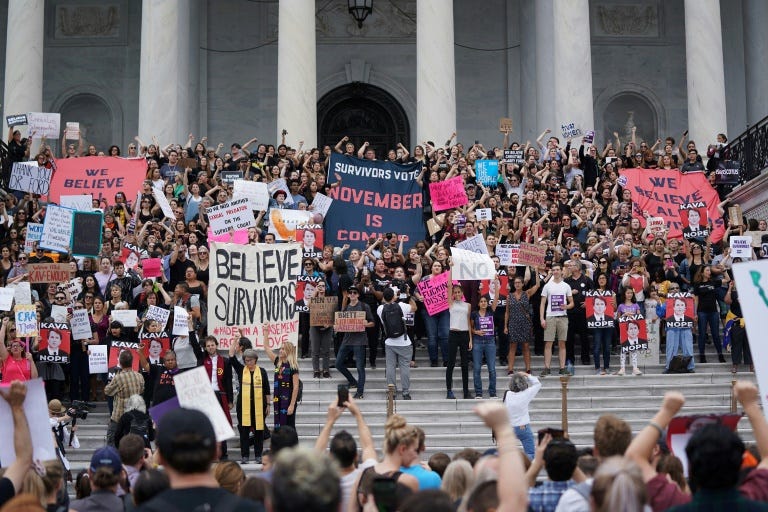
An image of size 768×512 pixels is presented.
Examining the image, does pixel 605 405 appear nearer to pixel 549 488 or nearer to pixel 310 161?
pixel 310 161

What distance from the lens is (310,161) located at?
26.8m

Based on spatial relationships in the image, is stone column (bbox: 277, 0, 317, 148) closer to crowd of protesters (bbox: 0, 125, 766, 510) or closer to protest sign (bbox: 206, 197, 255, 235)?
crowd of protesters (bbox: 0, 125, 766, 510)

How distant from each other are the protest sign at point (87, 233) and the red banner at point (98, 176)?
3.90 metres

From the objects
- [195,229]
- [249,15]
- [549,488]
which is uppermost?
[249,15]

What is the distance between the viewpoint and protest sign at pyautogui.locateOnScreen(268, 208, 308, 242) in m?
24.1

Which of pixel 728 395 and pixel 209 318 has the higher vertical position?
pixel 209 318

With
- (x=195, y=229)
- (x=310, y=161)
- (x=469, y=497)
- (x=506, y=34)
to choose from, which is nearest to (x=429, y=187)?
(x=310, y=161)

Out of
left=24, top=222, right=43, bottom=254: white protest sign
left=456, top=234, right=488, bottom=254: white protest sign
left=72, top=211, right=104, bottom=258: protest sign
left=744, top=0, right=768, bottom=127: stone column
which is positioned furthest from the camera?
left=744, top=0, right=768, bottom=127: stone column

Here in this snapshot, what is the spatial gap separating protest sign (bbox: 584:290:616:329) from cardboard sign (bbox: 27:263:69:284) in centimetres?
874

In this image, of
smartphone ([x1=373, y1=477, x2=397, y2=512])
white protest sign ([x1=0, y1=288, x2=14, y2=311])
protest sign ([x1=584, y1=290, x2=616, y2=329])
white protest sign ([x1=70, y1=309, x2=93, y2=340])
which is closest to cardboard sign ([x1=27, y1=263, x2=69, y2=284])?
white protest sign ([x1=0, y1=288, x2=14, y2=311])

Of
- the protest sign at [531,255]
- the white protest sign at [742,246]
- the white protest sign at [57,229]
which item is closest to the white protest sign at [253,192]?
the white protest sign at [57,229]

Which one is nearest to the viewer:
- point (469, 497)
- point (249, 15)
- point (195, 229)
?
point (469, 497)

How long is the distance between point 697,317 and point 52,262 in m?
11.1

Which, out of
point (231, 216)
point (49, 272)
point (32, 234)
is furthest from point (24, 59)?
point (49, 272)
